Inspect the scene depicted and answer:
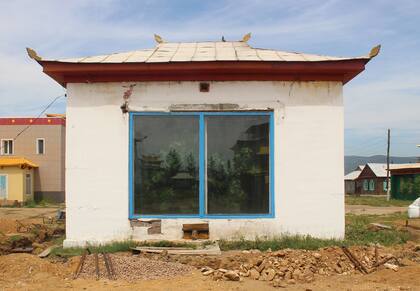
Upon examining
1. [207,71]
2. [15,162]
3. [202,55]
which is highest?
[202,55]

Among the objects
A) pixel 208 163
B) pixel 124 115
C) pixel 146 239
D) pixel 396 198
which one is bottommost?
pixel 396 198

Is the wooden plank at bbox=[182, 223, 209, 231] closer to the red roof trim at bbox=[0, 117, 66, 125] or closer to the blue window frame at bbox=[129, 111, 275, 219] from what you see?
the blue window frame at bbox=[129, 111, 275, 219]

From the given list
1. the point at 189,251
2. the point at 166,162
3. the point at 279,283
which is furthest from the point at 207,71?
the point at 279,283

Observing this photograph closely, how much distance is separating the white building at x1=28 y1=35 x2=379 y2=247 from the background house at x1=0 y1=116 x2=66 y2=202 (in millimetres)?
27405

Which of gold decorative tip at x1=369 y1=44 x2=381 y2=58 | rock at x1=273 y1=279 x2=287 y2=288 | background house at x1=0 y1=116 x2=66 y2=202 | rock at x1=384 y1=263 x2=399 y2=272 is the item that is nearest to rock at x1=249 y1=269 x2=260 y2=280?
rock at x1=273 y1=279 x2=287 y2=288

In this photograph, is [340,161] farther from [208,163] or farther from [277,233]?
[208,163]

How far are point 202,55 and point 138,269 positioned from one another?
446cm

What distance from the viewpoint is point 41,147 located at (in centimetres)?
3584

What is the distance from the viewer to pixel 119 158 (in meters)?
9.27

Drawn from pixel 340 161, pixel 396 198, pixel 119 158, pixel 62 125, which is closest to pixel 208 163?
pixel 119 158

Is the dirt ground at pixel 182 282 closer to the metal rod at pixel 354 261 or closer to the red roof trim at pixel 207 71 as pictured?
the metal rod at pixel 354 261

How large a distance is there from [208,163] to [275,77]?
6.73ft

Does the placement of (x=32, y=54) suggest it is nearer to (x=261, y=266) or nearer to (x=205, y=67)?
(x=205, y=67)

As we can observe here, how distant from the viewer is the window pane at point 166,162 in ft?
30.5
